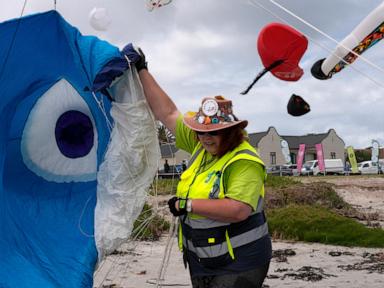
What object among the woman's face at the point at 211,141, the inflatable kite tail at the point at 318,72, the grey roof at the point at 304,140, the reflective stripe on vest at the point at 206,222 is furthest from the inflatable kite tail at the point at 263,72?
the grey roof at the point at 304,140

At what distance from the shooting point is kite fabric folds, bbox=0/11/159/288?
11.7 feet

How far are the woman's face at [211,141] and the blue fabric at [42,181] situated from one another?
0.99 m

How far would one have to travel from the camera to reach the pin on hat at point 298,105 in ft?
12.4

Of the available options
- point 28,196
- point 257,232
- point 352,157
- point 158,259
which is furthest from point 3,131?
point 352,157

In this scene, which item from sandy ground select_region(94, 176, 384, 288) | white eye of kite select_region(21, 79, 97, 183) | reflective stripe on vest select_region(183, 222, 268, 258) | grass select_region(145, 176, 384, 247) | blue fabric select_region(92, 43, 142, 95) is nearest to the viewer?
reflective stripe on vest select_region(183, 222, 268, 258)

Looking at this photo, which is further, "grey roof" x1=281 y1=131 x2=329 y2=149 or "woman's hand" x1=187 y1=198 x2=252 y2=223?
"grey roof" x1=281 y1=131 x2=329 y2=149

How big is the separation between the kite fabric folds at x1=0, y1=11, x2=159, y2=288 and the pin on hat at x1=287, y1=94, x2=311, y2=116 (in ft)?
3.34

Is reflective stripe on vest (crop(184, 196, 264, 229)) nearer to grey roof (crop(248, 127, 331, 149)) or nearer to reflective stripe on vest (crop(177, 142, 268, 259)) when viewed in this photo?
reflective stripe on vest (crop(177, 142, 268, 259))

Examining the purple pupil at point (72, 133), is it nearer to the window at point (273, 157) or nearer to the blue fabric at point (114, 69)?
the blue fabric at point (114, 69)

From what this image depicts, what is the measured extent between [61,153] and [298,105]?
1930 millimetres

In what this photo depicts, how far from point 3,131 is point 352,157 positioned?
32.1m

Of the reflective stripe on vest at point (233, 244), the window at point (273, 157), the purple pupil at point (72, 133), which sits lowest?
the reflective stripe on vest at point (233, 244)

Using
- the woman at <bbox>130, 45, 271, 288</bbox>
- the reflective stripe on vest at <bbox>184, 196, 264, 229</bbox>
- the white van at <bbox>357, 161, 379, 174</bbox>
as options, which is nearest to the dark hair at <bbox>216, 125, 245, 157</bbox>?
the woman at <bbox>130, 45, 271, 288</bbox>

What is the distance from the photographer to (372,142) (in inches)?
1377
